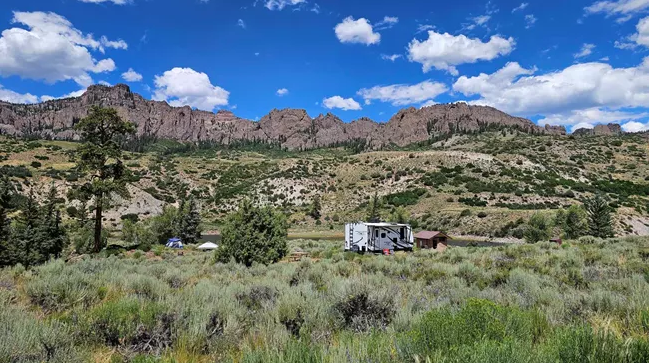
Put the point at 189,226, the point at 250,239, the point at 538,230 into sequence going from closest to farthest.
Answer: the point at 250,239
the point at 538,230
the point at 189,226

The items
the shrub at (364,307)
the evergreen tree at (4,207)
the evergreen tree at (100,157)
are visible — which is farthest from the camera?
the evergreen tree at (100,157)

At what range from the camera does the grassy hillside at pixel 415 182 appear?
5844 centimetres

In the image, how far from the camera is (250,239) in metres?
18.2

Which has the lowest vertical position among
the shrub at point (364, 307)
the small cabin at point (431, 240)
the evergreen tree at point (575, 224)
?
the small cabin at point (431, 240)

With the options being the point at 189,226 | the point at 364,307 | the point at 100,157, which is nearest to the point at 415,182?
the point at 189,226

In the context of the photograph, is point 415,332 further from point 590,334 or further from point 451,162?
point 451,162

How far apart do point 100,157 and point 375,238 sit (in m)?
21.3

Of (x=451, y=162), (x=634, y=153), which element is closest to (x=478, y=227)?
(x=451, y=162)

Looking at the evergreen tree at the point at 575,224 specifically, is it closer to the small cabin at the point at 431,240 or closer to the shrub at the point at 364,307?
the small cabin at the point at 431,240

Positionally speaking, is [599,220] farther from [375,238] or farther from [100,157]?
[100,157]

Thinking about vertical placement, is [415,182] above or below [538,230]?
above

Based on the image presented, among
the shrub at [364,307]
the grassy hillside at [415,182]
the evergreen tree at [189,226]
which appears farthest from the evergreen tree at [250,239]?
the grassy hillside at [415,182]

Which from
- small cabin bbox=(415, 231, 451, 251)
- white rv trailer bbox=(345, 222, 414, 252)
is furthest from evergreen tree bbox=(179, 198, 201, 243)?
small cabin bbox=(415, 231, 451, 251)

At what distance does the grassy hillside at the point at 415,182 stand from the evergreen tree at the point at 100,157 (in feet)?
86.9
